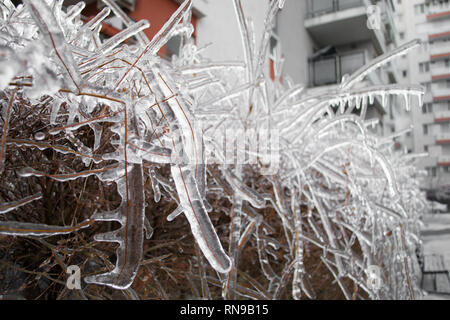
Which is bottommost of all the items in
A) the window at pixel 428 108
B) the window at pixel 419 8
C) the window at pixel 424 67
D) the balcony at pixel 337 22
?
the window at pixel 428 108

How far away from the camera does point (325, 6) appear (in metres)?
1.18

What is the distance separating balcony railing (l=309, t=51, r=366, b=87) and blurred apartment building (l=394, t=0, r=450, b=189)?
306 millimetres

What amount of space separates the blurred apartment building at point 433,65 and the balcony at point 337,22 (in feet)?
0.63

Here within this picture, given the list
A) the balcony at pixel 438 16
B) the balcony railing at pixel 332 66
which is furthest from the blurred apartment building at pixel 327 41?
the balcony at pixel 438 16

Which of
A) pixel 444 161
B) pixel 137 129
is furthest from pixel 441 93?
pixel 137 129

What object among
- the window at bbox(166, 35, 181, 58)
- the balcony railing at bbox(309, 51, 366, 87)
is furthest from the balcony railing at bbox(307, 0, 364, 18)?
the window at bbox(166, 35, 181, 58)

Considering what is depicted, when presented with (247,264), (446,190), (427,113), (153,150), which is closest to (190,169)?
(153,150)

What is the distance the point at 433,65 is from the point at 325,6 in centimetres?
48

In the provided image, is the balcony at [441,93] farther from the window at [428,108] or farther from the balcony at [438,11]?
the balcony at [438,11]

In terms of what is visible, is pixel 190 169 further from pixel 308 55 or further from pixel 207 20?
pixel 308 55

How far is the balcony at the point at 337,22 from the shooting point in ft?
3.87

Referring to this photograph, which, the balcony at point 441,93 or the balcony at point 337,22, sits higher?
the balcony at point 337,22
